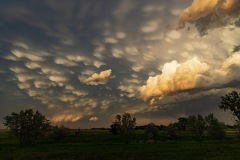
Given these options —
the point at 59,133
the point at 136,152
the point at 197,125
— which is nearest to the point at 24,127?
the point at 59,133

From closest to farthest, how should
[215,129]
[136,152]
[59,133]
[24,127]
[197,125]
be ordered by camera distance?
[136,152], [24,127], [215,129], [197,125], [59,133]

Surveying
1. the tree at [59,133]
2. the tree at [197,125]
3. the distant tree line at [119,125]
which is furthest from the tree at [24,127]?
the tree at [197,125]

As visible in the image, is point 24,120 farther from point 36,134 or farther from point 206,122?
point 206,122

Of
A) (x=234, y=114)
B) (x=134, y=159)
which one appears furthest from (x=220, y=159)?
(x=234, y=114)

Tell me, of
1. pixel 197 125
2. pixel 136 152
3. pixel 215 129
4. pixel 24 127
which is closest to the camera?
pixel 136 152

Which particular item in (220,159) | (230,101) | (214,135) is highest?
(230,101)

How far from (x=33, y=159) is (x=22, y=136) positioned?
57775mm

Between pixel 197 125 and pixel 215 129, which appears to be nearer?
pixel 215 129

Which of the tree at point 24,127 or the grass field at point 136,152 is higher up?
the tree at point 24,127

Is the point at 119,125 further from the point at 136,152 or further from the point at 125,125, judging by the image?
the point at 136,152

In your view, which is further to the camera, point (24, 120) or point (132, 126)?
point (132, 126)

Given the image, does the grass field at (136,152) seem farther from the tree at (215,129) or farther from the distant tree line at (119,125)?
the tree at (215,129)

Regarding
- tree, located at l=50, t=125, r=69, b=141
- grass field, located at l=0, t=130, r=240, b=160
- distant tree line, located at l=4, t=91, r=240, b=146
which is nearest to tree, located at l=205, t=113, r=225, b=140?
distant tree line, located at l=4, t=91, r=240, b=146

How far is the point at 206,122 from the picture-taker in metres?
132
